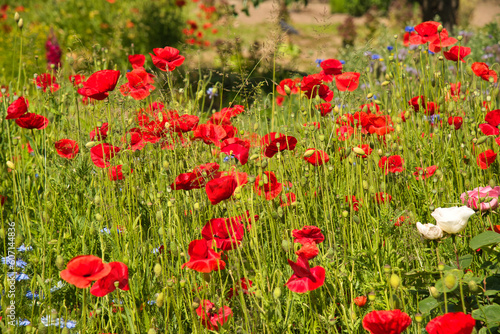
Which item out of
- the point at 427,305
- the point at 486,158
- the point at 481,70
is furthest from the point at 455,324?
the point at 481,70

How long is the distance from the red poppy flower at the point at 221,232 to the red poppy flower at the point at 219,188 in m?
0.07

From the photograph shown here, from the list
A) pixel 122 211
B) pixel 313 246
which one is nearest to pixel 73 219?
pixel 122 211

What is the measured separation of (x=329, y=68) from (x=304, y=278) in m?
0.97

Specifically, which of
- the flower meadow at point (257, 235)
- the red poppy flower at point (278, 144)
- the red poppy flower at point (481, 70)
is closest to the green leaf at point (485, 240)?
the flower meadow at point (257, 235)

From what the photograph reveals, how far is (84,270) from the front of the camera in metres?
1.00

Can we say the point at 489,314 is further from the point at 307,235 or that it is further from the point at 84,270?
the point at 84,270

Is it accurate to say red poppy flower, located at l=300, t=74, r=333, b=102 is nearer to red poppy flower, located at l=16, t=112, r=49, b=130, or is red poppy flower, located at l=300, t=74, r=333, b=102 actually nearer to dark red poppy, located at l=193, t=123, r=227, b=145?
dark red poppy, located at l=193, t=123, r=227, b=145

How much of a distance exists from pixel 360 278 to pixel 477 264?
1.17 ft

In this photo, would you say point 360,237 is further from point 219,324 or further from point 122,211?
point 122,211

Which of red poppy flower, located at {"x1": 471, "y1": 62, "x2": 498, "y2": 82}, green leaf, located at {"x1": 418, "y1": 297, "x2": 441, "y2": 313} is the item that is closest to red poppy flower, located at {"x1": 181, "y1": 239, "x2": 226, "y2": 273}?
green leaf, located at {"x1": 418, "y1": 297, "x2": 441, "y2": 313}

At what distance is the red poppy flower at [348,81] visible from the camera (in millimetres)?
1746

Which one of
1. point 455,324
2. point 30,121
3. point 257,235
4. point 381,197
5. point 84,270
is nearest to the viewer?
point 455,324

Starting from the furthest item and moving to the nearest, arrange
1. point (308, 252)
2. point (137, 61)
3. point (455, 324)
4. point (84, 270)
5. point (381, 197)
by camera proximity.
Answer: point (137, 61) < point (381, 197) < point (308, 252) < point (84, 270) < point (455, 324)

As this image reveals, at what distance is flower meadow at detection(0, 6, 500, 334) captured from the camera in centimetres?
114
